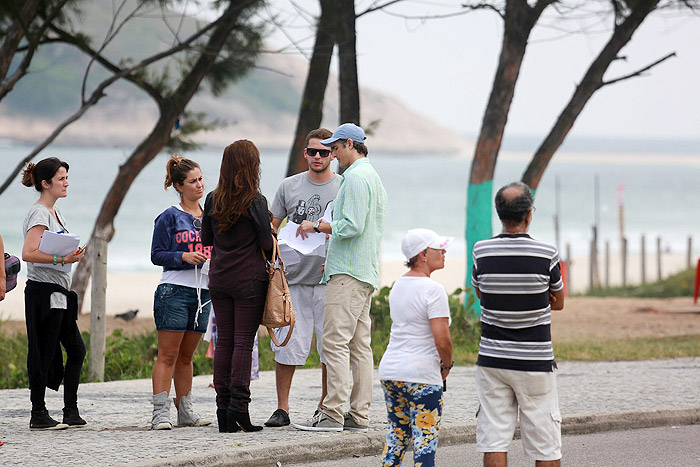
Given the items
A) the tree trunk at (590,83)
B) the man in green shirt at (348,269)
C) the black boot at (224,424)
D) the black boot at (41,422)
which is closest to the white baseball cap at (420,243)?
the man in green shirt at (348,269)

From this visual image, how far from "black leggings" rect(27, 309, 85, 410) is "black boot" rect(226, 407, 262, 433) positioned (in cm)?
109

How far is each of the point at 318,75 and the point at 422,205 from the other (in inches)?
2999

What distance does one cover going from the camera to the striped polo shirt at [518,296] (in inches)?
201

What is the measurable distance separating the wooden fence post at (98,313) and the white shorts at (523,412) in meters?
5.76

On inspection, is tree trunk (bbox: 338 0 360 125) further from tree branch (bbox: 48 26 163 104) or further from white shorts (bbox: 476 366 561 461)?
white shorts (bbox: 476 366 561 461)

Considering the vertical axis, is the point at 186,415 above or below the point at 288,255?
below

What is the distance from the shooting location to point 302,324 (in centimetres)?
730

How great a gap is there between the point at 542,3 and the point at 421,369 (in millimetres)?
11152

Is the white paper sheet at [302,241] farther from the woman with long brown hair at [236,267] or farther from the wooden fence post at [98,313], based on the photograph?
the wooden fence post at [98,313]

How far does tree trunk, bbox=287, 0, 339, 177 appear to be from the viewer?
14234 millimetres

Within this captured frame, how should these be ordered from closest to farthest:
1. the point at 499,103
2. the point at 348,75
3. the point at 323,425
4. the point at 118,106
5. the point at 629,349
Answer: the point at 323,425 < the point at 629,349 < the point at 348,75 < the point at 499,103 < the point at 118,106

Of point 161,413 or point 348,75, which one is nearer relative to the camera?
point 161,413

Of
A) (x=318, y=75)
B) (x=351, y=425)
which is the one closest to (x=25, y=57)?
(x=318, y=75)

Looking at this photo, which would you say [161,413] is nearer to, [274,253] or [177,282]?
[177,282]
